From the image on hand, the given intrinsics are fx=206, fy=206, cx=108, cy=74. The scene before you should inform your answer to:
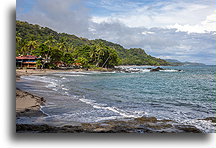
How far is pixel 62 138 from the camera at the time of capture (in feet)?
12.4

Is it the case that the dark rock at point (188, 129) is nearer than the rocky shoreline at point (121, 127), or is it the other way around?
the rocky shoreline at point (121, 127)

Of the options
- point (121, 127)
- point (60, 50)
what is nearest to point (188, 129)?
point (121, 127)

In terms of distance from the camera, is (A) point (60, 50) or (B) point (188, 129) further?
(A) point (60, 50)

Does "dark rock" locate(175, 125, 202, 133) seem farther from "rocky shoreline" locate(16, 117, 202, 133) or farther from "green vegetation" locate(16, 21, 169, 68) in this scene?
"green vegetation" locate(16, 21, 169, 68)

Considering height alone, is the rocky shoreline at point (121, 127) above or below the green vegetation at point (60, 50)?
below

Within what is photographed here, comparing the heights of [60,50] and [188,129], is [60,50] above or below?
above

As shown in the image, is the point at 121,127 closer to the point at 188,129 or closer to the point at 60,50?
the point at 188,129

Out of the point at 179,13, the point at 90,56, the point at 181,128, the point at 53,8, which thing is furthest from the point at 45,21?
the point at 90,56

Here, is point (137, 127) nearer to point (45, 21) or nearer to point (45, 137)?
point (45, 137)

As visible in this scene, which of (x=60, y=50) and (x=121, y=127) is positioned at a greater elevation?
(x=60, y=50)

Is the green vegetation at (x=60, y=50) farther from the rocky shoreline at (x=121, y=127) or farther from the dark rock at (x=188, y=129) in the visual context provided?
the dark rock at (x=188, y=129)

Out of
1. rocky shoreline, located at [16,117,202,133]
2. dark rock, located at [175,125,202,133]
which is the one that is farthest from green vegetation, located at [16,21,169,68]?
Result: dark rock, located at [175,125,202,133]

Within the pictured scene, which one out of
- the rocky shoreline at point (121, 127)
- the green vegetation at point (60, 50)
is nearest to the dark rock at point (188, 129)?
the rocky shoreline at point (121, 127)

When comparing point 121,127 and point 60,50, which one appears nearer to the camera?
point 121,127
